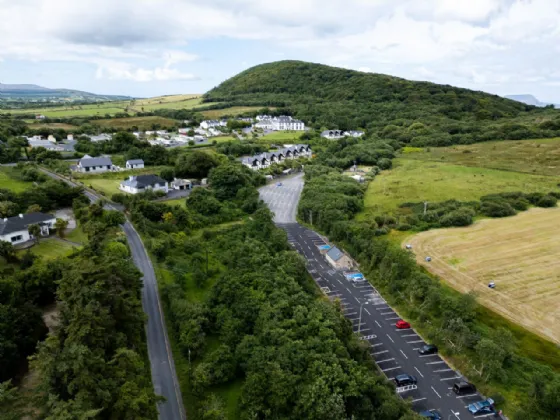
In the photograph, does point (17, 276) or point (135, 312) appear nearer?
point (135, 312)

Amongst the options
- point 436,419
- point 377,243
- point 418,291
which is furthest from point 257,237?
A: point 436,419

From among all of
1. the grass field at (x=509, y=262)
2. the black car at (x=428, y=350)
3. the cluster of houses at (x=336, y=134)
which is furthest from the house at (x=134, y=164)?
the cluster of houses at (x=336, y=134)

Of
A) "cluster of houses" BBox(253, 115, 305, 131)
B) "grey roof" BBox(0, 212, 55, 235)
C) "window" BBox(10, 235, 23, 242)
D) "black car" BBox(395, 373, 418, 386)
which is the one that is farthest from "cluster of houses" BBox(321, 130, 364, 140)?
"black car" BBox(395, 373, 418, 386)

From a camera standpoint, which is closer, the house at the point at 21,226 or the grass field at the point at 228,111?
the house at the point at 21,226

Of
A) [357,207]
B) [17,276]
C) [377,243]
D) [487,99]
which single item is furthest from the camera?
[487,99]

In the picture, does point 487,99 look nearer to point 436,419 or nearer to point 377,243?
point 377,243

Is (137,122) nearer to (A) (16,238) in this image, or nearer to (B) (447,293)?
(A) (16,238)

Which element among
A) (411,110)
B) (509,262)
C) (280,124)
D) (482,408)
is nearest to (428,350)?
→ (482,408)

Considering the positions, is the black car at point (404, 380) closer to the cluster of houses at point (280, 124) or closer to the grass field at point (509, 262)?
the grass field at point (509, 262)
